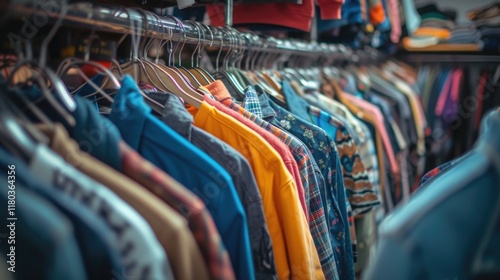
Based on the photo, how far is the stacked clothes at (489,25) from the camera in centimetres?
244

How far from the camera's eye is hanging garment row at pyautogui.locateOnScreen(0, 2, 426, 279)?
0.48 m

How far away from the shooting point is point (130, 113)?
27.3 inches

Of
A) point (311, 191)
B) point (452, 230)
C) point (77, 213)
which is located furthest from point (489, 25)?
point (77, 213)

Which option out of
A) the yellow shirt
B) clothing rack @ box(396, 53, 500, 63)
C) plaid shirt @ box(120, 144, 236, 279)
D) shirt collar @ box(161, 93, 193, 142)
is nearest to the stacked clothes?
clothing rack @ box(396, 53, 500, 63)

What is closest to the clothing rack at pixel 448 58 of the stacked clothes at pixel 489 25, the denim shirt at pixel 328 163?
the stacked clothes at pixel 489 25

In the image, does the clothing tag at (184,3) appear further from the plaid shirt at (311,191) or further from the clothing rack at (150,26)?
the plaid shirt at (311,191)

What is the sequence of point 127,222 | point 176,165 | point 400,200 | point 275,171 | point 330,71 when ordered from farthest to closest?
point 330,71 → point 400,200 → point 275,171 → point 176,165 → point 127,222

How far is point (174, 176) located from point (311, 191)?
12.8 inches

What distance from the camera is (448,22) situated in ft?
9.35

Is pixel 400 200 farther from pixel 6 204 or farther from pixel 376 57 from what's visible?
pixel 6 204

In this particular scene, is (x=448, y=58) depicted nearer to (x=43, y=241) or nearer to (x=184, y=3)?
(x=184, y=3)

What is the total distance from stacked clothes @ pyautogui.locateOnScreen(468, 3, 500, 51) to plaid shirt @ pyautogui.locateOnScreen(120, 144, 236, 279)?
2328mm

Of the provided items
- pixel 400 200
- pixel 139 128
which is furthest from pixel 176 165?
pixel 400 200

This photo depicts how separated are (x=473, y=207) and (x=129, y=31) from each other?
59 cm
